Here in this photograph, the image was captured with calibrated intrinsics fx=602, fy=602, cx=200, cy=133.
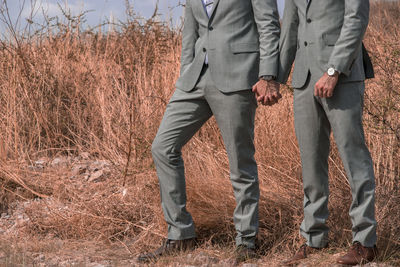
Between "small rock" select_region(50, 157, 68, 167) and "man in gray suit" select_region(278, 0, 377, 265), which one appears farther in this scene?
"small rock" select_region(50, 157, 68, 167)

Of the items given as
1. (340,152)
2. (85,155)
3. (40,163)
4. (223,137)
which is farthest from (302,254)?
(40,163)

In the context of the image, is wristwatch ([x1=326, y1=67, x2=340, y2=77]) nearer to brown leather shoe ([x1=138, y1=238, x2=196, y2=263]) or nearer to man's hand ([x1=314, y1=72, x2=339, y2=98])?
man's hand ([x1=314, y1=72, x2=339, y2=98])

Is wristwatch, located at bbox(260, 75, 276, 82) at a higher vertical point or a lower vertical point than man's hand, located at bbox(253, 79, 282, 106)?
higher

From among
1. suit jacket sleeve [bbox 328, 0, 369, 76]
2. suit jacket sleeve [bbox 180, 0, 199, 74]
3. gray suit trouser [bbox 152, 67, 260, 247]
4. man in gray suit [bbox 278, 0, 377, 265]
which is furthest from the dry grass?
suit jacket sleeve [bbox 328, 0, 369, 76]

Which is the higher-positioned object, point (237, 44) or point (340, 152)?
point (237, 44)

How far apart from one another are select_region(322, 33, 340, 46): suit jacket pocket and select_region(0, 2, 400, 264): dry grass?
1277mm

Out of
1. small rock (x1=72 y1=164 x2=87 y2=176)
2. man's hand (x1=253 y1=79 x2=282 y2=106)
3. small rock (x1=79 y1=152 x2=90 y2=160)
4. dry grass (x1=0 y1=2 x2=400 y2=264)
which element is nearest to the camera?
man's hand (x1=253 y1=79 x2=282 y2=106)

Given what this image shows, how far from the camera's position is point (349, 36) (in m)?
3.25

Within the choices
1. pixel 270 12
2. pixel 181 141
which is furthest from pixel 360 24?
pixel 181 141

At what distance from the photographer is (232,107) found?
3742 mm

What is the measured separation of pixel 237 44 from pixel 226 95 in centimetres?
33

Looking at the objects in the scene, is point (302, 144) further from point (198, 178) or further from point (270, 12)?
point (198, 178)

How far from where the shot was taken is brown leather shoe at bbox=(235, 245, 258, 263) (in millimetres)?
3879

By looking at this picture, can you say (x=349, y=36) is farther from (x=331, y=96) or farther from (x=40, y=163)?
(x=40, y=163)
